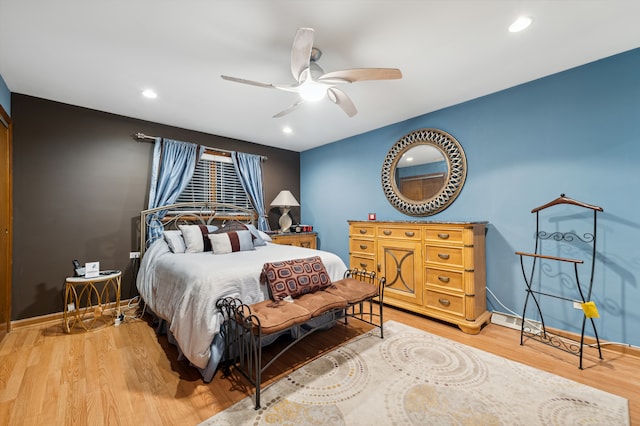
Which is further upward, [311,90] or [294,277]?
[311,90]

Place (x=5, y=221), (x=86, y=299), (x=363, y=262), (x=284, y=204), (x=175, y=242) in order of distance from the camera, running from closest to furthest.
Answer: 1. (x=5, y=221)
2. (x=175, y=242)
3. (x=86, y=299)
4. (x=363, y=262)
5. (x=284, y=204)

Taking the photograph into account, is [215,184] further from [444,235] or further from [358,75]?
[444,235]

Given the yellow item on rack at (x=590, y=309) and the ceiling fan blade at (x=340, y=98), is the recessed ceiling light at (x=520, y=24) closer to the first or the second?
the ceiling fan blade at (x=340, y=98)

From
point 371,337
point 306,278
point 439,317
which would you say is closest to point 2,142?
point 306,278

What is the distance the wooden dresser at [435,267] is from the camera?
2705mm

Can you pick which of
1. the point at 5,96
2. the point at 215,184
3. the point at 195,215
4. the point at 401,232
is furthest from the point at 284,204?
the point at 5,96

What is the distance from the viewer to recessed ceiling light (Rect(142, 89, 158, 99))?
2850mm

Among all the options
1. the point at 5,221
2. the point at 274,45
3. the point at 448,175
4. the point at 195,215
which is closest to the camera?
the point at 274,45

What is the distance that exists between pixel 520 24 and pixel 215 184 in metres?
4.14

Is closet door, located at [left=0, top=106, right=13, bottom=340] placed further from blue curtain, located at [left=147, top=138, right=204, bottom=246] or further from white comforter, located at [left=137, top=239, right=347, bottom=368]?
white comforter, located at [left=137, top=239, right=347, bottom=368]

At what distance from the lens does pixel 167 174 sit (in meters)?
3.74

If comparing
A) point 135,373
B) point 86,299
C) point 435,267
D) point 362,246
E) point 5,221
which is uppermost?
point 5,221

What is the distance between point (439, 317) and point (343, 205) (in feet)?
8.01

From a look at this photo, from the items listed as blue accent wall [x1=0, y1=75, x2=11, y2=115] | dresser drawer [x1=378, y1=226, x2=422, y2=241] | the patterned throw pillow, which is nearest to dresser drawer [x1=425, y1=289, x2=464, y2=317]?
dresser drawer [x1=378, y1=226, x2=422, y2=241]
